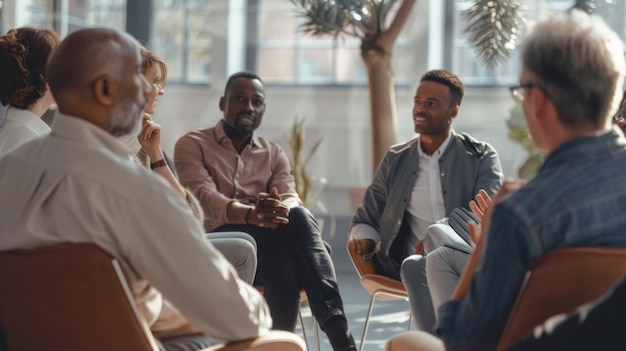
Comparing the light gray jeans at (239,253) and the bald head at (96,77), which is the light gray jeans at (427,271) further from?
the bald head at (96,77)

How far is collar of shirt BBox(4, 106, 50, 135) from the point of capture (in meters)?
2.93

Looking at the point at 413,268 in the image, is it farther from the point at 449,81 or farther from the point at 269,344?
the point at 269,344

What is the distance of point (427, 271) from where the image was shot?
124 inches

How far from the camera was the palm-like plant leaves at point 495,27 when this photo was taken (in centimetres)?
625

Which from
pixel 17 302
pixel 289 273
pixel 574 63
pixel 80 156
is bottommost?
pixel 289 273

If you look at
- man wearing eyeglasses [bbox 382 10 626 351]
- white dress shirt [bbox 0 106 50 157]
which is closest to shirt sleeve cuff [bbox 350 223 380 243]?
white dress shirt [bbox 0 106 50 157]

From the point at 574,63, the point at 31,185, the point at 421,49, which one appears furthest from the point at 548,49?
the point at 421,49

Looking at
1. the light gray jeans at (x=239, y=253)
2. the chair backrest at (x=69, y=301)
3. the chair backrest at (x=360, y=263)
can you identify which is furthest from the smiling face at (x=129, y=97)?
the chair backrest at (x=360, y=263)

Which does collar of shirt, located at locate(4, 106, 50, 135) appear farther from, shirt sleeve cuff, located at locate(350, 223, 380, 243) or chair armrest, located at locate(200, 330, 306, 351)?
shirt sleeve cuff, located at locate(350, 223, 380, 243)

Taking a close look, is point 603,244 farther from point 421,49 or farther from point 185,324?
point 421,49

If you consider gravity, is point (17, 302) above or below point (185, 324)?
above

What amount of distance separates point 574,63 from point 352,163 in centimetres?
648

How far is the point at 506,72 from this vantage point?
8133mm

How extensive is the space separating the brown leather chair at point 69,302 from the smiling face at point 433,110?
8.34ft
